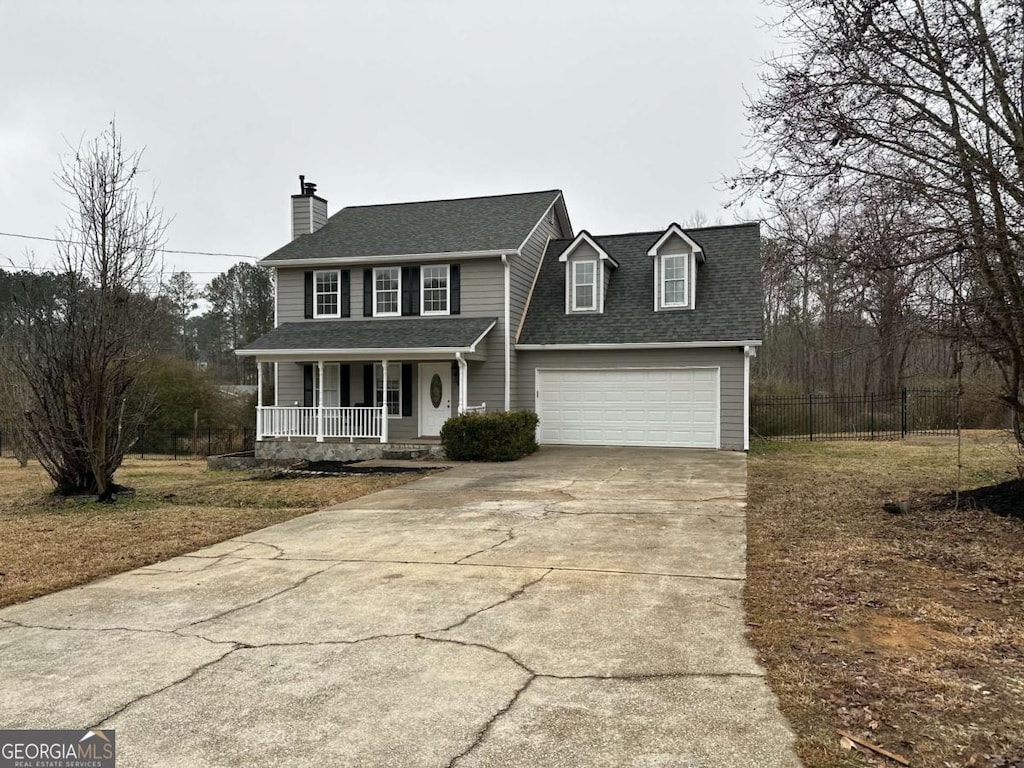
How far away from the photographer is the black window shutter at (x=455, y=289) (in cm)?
1759

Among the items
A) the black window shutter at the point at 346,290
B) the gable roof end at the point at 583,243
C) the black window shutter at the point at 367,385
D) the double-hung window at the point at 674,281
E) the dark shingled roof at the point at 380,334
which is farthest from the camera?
the black window shutter at the point at 346,290

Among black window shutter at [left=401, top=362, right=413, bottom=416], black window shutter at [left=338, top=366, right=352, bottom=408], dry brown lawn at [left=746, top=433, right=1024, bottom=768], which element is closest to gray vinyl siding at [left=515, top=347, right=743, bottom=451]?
black window shutter at [left=401, top=362, right=413, bottom=416]

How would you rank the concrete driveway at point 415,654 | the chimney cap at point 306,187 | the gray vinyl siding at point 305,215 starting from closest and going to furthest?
the concrete driveway at point 415,654, the gray vinyl siding at point 305,215, the chimney cap at point 306,187

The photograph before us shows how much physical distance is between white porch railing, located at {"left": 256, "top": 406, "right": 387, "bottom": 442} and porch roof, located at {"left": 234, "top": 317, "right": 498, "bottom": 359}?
4.75ft

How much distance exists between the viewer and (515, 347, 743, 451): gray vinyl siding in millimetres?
16078

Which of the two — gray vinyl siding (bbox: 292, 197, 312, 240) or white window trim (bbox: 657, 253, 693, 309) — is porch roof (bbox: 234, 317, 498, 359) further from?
white window trim (bbox: 657, 253, 693, 309)

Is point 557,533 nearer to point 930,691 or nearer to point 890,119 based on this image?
point 930,691

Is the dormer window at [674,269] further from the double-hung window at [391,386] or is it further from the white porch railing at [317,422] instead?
the white porch railing at [317,422]

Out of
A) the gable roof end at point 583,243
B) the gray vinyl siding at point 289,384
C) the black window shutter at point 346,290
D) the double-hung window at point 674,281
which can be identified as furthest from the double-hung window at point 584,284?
the gray vinyl siding at point 289,384

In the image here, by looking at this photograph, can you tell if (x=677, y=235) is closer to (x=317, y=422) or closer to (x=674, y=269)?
(x=674, y=269)

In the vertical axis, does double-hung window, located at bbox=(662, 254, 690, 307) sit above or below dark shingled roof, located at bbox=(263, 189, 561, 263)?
below

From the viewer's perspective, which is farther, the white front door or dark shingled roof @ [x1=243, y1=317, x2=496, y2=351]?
the white front door

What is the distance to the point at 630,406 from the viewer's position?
55.8 feet

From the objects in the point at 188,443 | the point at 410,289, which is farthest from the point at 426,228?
the point at 188,443
